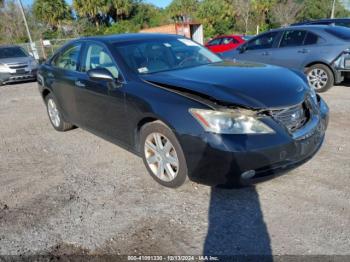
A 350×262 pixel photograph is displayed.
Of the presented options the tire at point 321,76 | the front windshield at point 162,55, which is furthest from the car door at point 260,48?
the front windshield at point 162,55

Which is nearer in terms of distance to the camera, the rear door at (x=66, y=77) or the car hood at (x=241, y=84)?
the car hood at (x=241, y=84)

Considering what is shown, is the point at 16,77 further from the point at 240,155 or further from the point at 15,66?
the point at 240,155

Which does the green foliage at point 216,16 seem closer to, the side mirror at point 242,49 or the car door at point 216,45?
the car door at point 216,45

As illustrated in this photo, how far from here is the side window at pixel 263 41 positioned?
7.92 metres

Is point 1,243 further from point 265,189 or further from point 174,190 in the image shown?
point 265,189

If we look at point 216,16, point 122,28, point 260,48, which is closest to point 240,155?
point 260,48

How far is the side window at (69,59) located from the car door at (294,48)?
16.3 ft

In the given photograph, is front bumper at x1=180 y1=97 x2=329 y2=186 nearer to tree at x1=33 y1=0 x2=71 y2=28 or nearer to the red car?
the red car

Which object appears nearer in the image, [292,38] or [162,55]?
[162,55]

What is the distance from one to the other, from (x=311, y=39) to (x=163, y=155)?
18.2 feet

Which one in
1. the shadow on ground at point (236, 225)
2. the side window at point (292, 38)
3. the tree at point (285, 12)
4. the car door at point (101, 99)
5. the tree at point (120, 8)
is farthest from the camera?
the tree at point (120, 8)

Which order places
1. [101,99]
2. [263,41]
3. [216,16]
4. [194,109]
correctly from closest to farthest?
[194,109] → [101,99] → [263,41] → [216,16]

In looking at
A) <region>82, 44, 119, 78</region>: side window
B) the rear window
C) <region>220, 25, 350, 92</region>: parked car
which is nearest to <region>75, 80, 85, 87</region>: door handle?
<region>82, 44, 119, 78</region>: side window

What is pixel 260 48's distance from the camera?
26.6ft
